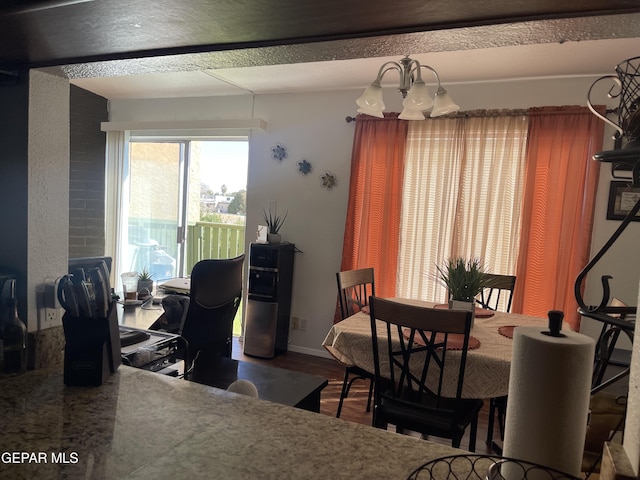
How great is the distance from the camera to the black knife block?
3.81 ft

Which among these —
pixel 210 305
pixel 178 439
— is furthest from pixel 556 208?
pixel 178 439

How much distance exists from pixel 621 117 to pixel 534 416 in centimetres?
52

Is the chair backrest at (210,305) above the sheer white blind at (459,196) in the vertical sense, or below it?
below

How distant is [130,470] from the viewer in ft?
2.66

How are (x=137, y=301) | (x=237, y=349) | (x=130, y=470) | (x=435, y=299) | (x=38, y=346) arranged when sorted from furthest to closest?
(x=237, y=349)
(x=435, y=299)
(x=137, y=301)
(x=38, y=346)
(x=130, y=470)

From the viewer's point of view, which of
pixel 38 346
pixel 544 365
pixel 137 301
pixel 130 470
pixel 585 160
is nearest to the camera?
pixel 544 365

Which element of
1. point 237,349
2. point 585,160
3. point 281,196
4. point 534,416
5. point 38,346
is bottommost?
point 237,349

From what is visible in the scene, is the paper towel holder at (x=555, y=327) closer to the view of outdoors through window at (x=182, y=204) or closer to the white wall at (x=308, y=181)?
the white wall at (x=308, y=181)

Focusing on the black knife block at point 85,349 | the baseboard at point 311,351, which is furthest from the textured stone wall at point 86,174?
the black knife block at point 85,349

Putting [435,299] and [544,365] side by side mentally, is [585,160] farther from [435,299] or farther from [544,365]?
[544,365]

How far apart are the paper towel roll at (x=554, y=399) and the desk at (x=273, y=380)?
86 centimetres

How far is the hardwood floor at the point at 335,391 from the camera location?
2920mm

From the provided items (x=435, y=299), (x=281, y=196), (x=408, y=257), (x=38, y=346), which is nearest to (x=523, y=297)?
(x=435, y=299)

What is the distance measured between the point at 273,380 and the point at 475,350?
1.01 meters
